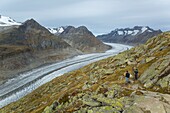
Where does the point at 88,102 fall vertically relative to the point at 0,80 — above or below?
above

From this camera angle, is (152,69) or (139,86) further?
(152,69)

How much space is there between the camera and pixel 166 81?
139ft

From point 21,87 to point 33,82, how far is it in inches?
460

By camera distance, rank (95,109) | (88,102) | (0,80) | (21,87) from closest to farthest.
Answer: (95,109), (88,102), (21,87), (0,80)

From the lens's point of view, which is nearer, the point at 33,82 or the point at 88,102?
the point at 88,102

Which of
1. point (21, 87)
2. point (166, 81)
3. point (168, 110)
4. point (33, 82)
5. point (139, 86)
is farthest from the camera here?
point (33, 82)

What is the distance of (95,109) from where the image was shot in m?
35.1

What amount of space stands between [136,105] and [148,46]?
4939 centimetres

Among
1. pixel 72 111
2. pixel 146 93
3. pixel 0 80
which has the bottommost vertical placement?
pixel 0 80

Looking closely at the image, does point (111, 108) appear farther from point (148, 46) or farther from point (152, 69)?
point (148, 46)

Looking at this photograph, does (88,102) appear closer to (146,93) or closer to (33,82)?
(146,93)

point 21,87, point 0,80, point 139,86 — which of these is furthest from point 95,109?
point 0,80

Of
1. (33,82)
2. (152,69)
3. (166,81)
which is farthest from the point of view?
(33,82)

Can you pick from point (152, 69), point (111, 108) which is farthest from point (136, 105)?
point (152, 69)
